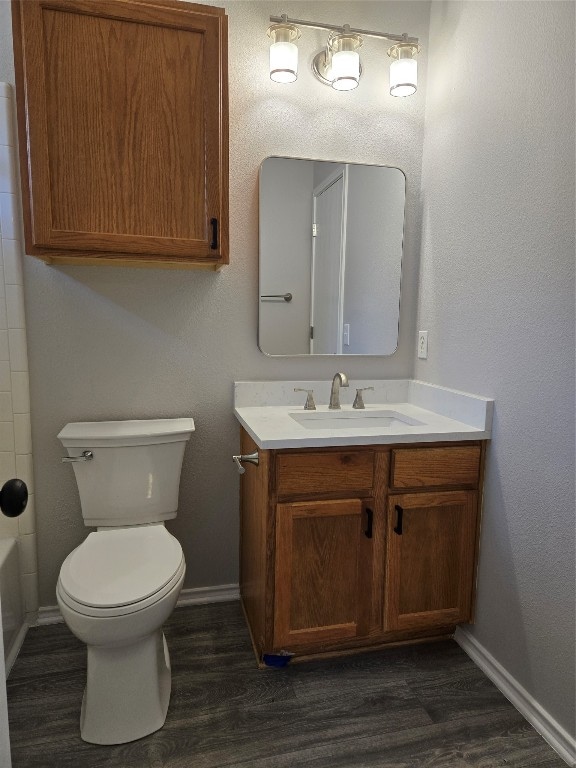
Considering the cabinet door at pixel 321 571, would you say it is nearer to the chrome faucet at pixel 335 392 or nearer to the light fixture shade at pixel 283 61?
the chrome faucet at pixel 335 392

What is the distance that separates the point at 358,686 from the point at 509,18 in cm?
220

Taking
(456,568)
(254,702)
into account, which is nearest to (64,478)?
(254,702)

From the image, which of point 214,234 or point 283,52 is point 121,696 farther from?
point 283,52

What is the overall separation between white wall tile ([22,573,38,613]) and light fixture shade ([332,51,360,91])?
2213mm

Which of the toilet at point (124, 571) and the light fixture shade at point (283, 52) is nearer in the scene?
the toilet at point (124, 571)

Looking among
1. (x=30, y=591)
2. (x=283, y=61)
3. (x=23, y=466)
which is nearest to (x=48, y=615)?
(x=30, y=591)

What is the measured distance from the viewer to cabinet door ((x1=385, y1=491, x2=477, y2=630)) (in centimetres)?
168

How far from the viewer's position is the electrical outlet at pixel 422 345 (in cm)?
211

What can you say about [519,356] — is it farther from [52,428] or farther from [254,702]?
[52,428]

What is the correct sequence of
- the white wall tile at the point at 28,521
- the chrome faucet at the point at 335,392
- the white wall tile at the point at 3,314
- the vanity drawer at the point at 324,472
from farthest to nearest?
the chrome faucet at the point at 335,392 < the white wall tile at the point at 28,521 < the white wall tile at the point at 3,314 < the vanity drawer at the point at 324,472

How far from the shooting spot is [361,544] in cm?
164

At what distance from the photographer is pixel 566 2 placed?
1328mm

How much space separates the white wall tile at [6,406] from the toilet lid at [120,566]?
22.5 inches

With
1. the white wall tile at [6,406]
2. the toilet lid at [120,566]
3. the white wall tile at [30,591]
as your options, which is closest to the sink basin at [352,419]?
the toilet lid at [120,566]
